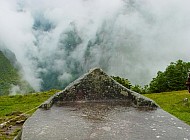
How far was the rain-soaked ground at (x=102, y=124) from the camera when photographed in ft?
18.3

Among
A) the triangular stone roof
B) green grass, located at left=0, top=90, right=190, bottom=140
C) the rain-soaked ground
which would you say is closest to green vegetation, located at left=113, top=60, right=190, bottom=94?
green grass, located at left=0, top=90, right=190, bottom=140

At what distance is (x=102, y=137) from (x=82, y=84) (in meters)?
3.33

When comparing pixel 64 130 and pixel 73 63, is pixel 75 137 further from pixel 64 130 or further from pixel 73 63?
pixel 73 63

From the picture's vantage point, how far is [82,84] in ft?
28.6

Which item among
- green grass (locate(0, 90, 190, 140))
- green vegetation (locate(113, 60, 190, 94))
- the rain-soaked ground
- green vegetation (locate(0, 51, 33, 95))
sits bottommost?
the rain-soaked ground

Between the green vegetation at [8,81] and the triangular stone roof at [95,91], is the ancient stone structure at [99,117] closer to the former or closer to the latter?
the triangular stone roof at [95,91]

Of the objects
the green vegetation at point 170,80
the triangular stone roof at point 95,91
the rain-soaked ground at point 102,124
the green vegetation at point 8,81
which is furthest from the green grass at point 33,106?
the green vegetation at point 8,81

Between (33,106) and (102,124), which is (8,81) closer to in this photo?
(33,106)

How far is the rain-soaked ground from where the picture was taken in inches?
220

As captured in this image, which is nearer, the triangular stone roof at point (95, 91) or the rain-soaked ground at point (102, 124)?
the rain-soaked ground at point (102, 124)

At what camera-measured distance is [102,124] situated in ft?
20.6

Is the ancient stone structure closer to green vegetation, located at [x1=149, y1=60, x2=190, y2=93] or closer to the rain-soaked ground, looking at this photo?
the rain-soaked ground

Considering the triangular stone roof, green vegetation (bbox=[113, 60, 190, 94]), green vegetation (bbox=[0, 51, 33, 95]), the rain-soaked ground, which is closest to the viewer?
the rain-soaked ground

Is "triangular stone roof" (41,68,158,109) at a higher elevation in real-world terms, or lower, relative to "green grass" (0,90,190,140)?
lower
